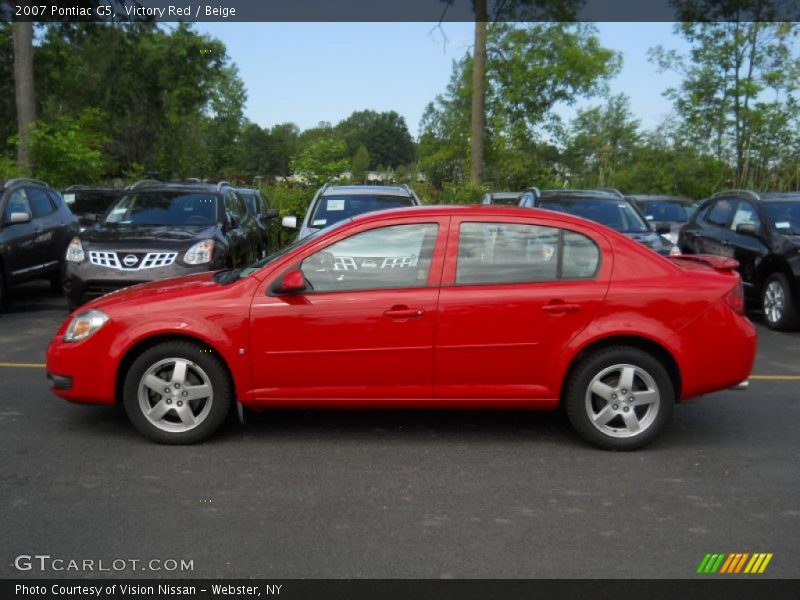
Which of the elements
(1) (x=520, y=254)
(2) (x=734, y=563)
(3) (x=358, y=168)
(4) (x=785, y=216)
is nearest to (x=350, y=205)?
(4) (x=785, y=216)

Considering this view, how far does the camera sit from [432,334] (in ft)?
18.2

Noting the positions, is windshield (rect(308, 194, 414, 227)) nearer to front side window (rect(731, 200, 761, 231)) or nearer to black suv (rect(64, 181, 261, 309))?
black suv (rect(64, 181, 261, 309))

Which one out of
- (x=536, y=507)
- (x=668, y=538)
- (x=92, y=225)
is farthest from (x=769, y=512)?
(x=92, y=225)

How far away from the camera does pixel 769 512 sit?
4.61 metres

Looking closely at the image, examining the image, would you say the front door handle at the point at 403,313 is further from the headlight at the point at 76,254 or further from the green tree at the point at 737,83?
the green tree at the point at 737,83

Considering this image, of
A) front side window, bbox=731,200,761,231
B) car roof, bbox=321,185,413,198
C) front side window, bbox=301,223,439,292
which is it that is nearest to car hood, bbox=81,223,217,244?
car roof, bbox=321,185,413,198

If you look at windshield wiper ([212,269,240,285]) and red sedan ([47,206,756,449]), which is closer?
red sedan ([47,206,756,449])

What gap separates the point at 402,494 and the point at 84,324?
2.47 meters

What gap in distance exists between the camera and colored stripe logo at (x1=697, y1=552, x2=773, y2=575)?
3.92 metres

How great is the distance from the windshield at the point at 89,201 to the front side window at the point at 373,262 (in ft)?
41.7

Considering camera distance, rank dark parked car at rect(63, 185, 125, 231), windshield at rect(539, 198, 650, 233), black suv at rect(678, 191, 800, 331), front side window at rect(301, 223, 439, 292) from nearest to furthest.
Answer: front side window at rect(301, 223, 439, 292) → black suv at rect(678, 191, 800, 331) → windshield at rect(539, 198, 650, 233) → dark parked car at rect(63, 185, 125, 231)

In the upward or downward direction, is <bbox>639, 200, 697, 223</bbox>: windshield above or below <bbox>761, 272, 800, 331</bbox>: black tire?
above

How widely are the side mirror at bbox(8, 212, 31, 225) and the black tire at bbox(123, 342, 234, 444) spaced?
664cm
